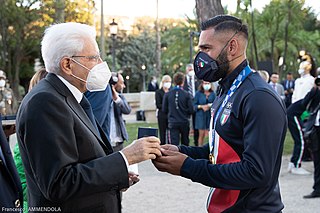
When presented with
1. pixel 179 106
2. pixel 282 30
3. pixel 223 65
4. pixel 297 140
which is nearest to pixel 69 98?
pixel 223 65

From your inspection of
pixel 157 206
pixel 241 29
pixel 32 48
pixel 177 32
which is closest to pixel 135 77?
pixel 177 32

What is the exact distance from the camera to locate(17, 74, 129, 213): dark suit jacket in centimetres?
202

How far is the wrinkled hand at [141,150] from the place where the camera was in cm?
225

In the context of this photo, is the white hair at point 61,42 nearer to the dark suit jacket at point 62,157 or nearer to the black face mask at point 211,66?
the dark suit jacket at point 62,157

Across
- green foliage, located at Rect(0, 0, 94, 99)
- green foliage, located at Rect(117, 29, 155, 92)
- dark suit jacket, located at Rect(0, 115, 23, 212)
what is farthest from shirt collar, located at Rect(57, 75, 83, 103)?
green foliage, located at Rect(117, 29, 155, 92)

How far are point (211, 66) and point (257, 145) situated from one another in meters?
0.64

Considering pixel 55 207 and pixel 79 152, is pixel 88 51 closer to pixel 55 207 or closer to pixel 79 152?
pixel 79 152

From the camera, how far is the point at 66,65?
2.37m

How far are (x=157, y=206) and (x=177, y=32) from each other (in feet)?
106

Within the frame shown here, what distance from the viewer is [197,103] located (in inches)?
430

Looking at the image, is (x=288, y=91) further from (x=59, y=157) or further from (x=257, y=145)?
(x=59, y=157)

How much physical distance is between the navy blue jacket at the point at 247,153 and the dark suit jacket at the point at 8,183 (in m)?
1.12

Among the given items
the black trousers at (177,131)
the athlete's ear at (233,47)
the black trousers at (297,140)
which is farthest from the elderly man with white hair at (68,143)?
the black trousers at (177,131)

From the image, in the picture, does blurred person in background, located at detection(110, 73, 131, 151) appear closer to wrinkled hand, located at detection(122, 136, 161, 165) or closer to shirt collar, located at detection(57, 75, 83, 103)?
shirt collar, located at detection(57, 75, 83, 103)
